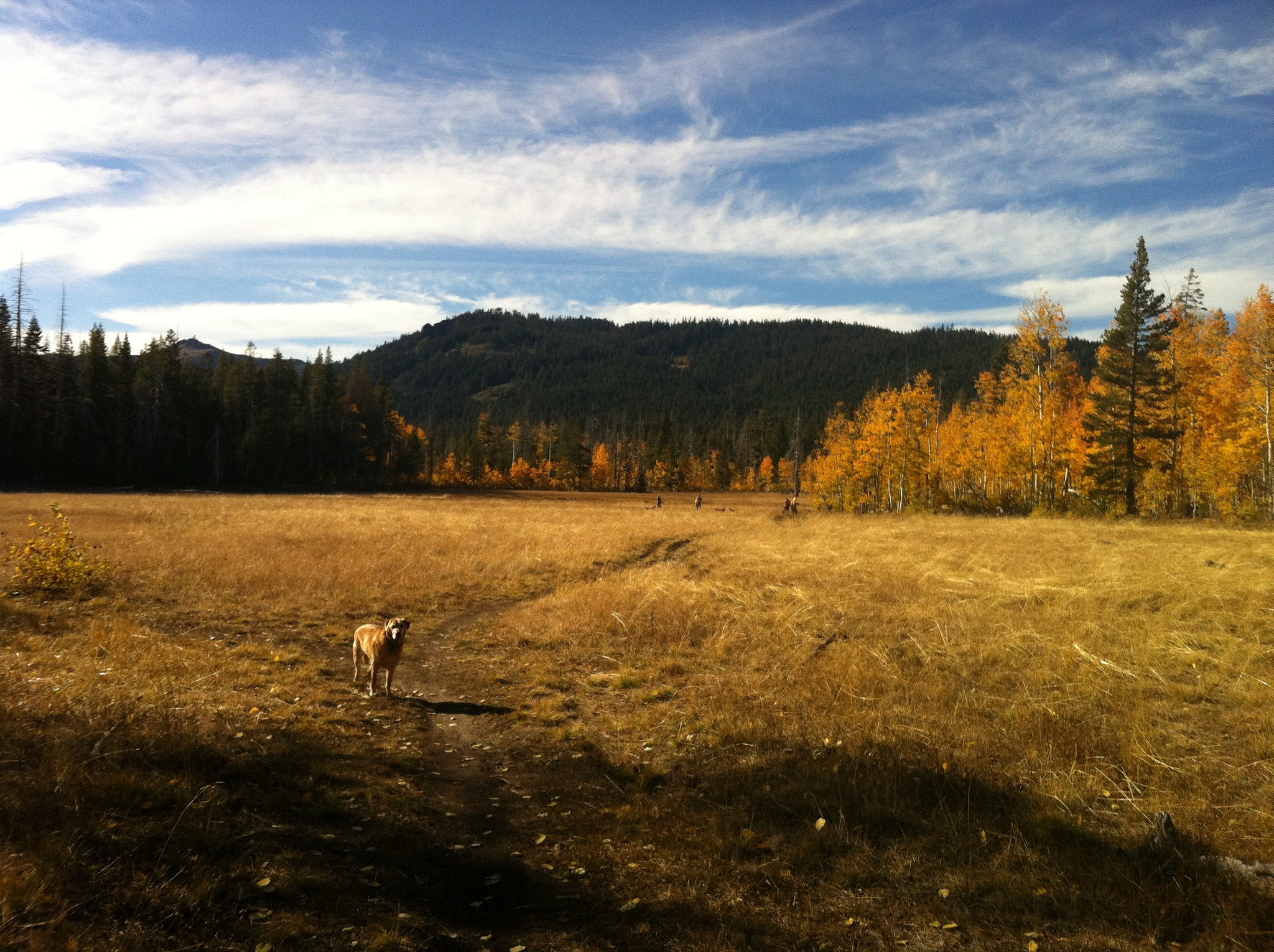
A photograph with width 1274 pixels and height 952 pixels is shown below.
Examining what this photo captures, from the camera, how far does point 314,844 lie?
5.41 meters

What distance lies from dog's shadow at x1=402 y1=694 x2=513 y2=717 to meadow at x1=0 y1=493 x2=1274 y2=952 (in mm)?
80

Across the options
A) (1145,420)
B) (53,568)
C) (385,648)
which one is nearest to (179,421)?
(53,568)

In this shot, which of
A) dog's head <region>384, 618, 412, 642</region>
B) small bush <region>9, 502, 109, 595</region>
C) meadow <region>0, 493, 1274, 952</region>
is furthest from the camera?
small bush <region>9, 502, 109, 595</region>

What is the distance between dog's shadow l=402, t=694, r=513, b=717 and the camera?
941 cm

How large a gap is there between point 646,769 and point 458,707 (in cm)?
351

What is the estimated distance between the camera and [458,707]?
962 cm

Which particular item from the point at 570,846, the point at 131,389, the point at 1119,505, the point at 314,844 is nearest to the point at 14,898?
the point at 314,844

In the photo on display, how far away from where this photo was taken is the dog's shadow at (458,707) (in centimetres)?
941

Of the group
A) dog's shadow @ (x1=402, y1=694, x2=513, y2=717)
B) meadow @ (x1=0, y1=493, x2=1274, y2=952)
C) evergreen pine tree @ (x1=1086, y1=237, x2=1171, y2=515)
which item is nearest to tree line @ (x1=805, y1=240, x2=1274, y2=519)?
evergreen pine tree @ (x1=1086, y1=237, x2=1171, y2=515)

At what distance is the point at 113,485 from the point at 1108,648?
80.3m

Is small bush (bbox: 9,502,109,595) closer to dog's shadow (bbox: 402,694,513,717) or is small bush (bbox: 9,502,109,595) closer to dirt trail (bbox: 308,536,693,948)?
dirt trail (bbox: 308,536,693,948)

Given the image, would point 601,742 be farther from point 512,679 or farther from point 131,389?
point 131,389

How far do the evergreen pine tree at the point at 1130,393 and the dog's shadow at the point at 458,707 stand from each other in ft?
138

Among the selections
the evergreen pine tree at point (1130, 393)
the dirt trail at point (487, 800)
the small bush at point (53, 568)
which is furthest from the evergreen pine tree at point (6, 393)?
the evergreen pine tree at point (1130, 393)
